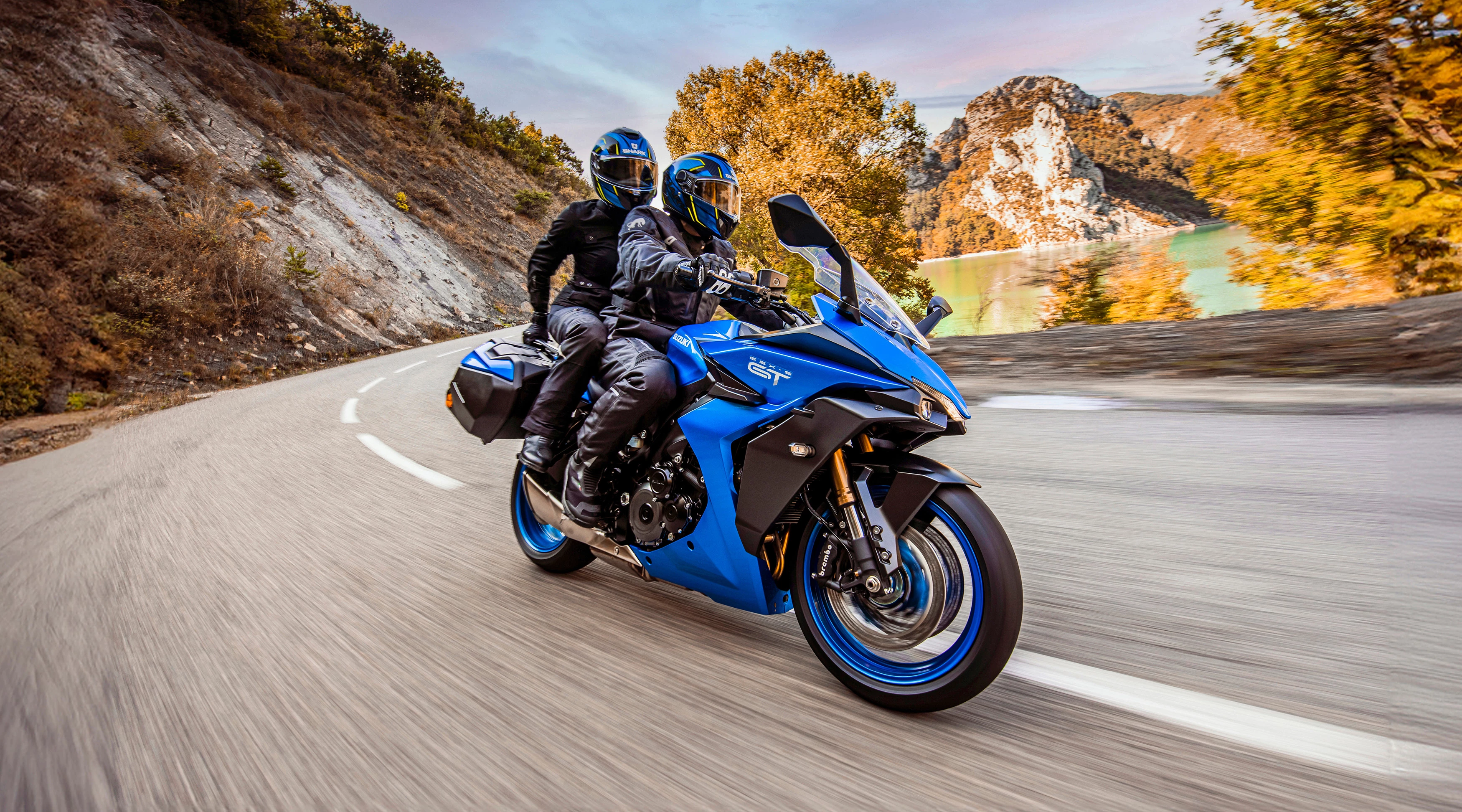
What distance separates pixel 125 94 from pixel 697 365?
27.1 m

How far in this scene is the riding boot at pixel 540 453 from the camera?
332 centimetres

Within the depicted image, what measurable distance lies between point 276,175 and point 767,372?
27188 mm

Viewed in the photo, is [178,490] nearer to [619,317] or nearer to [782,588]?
[619,317]

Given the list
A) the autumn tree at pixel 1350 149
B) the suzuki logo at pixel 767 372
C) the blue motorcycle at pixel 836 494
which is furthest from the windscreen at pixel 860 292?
the autumn tree at pixel 1350 149

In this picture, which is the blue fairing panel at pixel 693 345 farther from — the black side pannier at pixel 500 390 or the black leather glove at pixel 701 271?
the black side pannier at pixel 500 390

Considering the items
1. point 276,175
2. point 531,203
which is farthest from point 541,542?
point 531,203

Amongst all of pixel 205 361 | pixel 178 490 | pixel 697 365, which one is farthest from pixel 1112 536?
pixel 205 361

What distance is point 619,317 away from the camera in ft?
10.3

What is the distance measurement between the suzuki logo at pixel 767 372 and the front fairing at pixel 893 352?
0.70ft

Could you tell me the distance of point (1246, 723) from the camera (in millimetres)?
1902

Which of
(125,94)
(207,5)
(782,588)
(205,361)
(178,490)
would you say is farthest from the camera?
(207,5)

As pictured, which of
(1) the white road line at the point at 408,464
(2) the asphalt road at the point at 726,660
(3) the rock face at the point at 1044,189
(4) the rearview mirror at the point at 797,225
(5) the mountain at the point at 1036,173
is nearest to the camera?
(2) the asphalt road at the point at 726,660

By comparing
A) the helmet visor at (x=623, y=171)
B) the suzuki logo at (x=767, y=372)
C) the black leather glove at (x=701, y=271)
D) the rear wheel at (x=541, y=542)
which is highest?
the helmet visor at (x=623, y=171)

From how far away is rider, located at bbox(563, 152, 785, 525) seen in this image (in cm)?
A: 272
